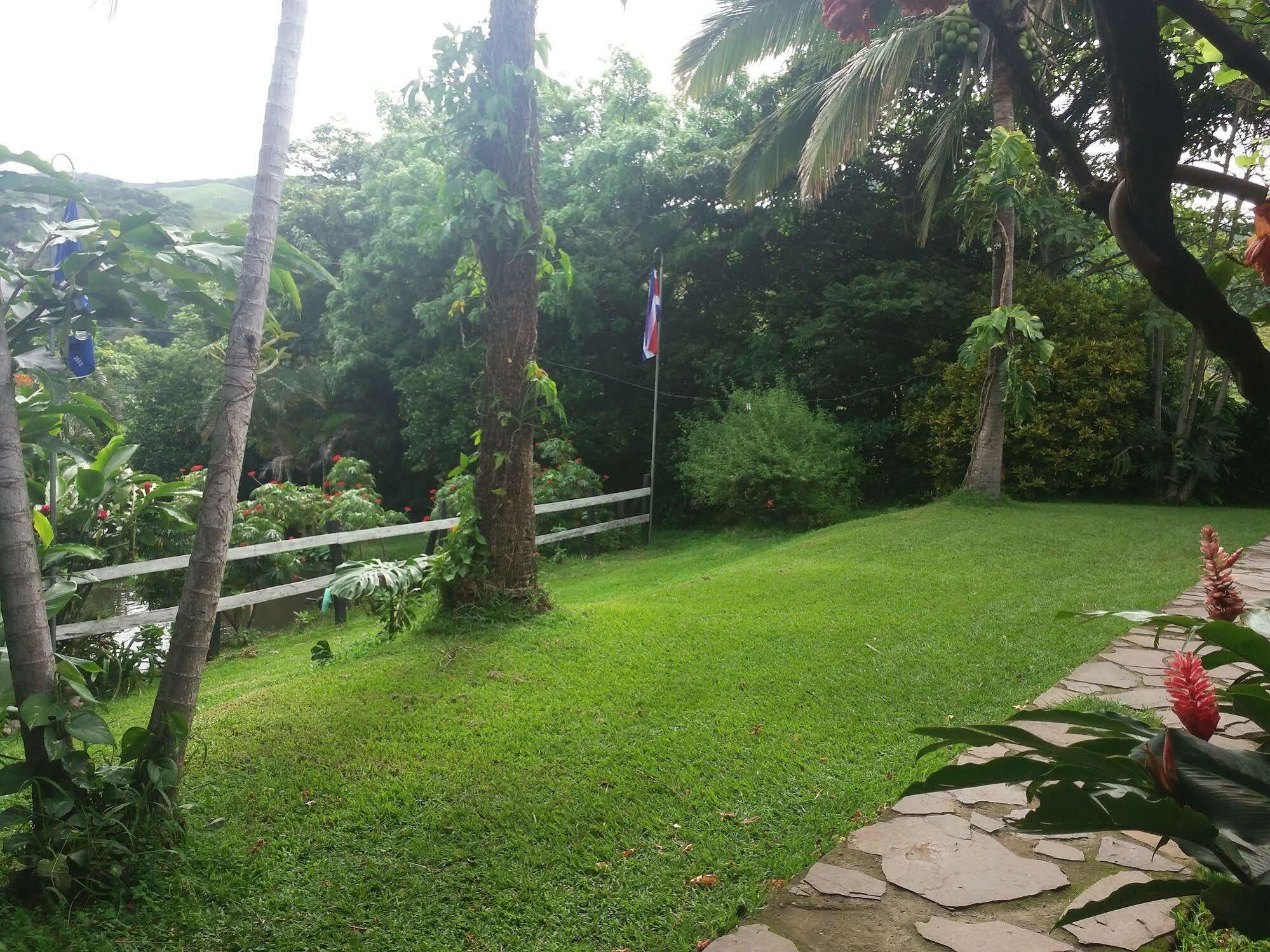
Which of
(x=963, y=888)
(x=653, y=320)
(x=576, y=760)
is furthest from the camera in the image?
(x=653, y=320)

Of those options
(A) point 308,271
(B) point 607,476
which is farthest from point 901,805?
(B) point 607,476

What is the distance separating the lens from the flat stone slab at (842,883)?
90.4 inches

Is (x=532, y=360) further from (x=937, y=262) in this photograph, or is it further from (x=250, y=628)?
(x=937, y=262)

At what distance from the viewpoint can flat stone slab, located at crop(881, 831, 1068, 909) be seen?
229 cm

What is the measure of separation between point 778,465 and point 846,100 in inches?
176

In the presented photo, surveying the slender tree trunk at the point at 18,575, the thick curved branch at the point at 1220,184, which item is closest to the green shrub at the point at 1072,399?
the thick curved branch at the point at 1220,184

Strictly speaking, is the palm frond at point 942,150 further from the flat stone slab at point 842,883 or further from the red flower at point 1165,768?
the red flower at point 1165,768

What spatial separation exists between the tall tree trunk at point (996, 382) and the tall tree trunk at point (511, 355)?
624 cm

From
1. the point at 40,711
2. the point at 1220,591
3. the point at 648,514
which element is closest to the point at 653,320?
the point at 648,514

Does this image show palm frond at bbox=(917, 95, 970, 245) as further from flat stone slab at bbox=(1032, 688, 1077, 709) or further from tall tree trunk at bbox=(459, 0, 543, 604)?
flat stone slab at bbox=(1032, 688, 1077, 709)

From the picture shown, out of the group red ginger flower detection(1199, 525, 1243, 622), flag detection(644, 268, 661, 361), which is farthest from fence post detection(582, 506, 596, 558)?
red ginger flower detection(1199, 525, 1243, 622)

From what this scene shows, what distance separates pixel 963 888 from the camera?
2316 millimetres

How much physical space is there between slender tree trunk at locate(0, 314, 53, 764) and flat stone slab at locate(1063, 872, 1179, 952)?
279 centimetres

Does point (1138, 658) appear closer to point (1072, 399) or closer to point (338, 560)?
point (338, 560)
